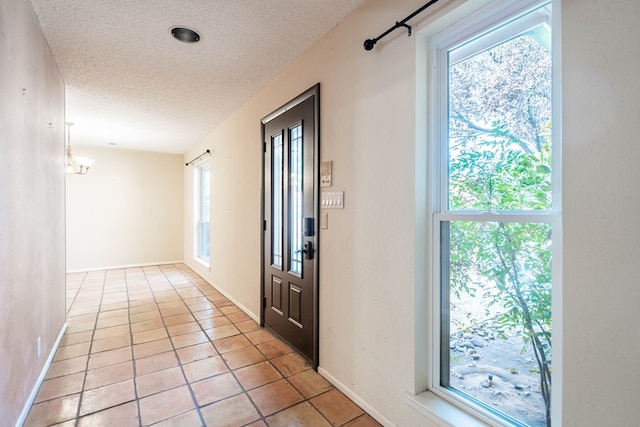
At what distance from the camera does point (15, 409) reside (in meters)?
1.65

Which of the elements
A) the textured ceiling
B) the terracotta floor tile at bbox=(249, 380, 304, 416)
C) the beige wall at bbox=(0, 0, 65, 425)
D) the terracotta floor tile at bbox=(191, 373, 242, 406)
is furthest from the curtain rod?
the terracotta floor tile at bbox=(191, 373, 242, 406)

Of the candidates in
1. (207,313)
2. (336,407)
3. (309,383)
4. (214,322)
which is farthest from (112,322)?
(336,407)

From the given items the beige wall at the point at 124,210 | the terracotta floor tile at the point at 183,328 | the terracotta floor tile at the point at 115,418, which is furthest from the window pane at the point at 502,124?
the beige wall at the point at 124,210

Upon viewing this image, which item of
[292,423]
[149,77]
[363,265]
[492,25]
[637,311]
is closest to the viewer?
[637,311]

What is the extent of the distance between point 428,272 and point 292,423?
3.88ft

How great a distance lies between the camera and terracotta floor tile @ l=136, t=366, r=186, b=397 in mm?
2080

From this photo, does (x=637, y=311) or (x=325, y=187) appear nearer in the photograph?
(x=637, y=311)

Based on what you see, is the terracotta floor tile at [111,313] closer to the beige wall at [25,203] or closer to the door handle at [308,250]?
the beige wall at [25,203]

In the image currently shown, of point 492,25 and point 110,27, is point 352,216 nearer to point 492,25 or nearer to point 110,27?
point 492,25

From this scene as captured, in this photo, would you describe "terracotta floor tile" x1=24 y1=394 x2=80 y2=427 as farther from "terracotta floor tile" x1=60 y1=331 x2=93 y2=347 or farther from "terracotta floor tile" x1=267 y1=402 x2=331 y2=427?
"terracotta floor tile" x1=267 y1=402 x2=331 y2=427

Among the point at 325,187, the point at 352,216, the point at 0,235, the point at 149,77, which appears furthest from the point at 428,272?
the point at 149,77

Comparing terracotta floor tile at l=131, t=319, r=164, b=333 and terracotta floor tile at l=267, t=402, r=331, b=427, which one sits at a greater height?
terracotta floor tile at l=131, t=319, r=164, b=333

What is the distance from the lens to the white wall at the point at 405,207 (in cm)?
96

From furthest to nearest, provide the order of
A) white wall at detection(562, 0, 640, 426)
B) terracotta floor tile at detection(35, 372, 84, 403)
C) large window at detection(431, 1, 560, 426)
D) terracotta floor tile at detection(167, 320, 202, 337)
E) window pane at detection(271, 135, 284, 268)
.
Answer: terracotta floor tile at detection(167, 320, 202, 337) < window pane at detection(271, 135, 284, 268) < terracotta floor tile at detection(35, 372, 84, 403) < large window at detection(431, 1, 560, 426) < white wall at detection(562, 0, 640, 426)
